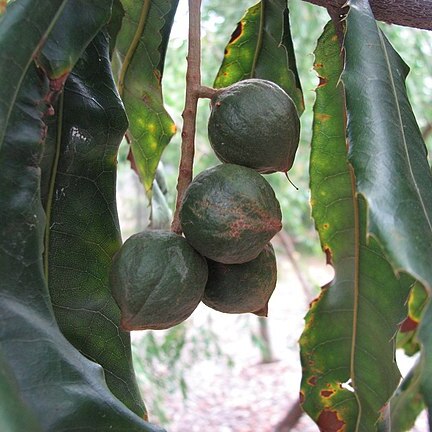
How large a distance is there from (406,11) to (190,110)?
36 cm

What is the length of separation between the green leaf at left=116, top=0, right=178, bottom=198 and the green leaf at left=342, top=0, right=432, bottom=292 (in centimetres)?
51

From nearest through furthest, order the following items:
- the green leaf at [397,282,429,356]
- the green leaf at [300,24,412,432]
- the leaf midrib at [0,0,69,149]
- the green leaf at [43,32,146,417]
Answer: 1. the leaf midrib at [0,0,69,149]
2. the green leaf at [43,32,146,417]
3. the green leaf at [300,24,412,432]
4. the green leaf at [397,282,429,356]

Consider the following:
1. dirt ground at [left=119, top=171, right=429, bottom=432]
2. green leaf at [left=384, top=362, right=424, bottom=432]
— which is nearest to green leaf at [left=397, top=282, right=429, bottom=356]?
green leaf at [left=384, top=362, right=424, bottom=432]

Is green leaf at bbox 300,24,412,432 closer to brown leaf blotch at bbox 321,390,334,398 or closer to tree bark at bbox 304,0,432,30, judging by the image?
brown leaf blotch at bbox 321,390,334,398

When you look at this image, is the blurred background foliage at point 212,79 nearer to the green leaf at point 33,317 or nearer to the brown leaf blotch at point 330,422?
the brown leaf blotch at point 330,422

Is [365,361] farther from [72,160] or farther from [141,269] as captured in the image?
[72,160]

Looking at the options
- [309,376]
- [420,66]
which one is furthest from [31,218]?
[420,66]

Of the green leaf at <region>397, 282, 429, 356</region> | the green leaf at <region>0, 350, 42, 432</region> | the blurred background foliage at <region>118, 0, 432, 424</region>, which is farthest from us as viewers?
the blurred background foliage at <region>118, 0, 432, 424</region>

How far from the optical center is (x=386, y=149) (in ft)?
2.65

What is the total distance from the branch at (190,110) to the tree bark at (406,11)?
0.27 metres

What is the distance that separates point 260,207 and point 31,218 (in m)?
0.30

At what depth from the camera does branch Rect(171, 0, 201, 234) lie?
0.98m

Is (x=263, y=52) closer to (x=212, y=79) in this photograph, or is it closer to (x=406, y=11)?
(x=406, y=11)

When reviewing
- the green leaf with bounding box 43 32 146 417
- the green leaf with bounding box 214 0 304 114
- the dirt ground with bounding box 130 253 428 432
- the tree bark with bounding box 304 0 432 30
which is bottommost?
the dirt ground with bounding box 130 253 428 432
